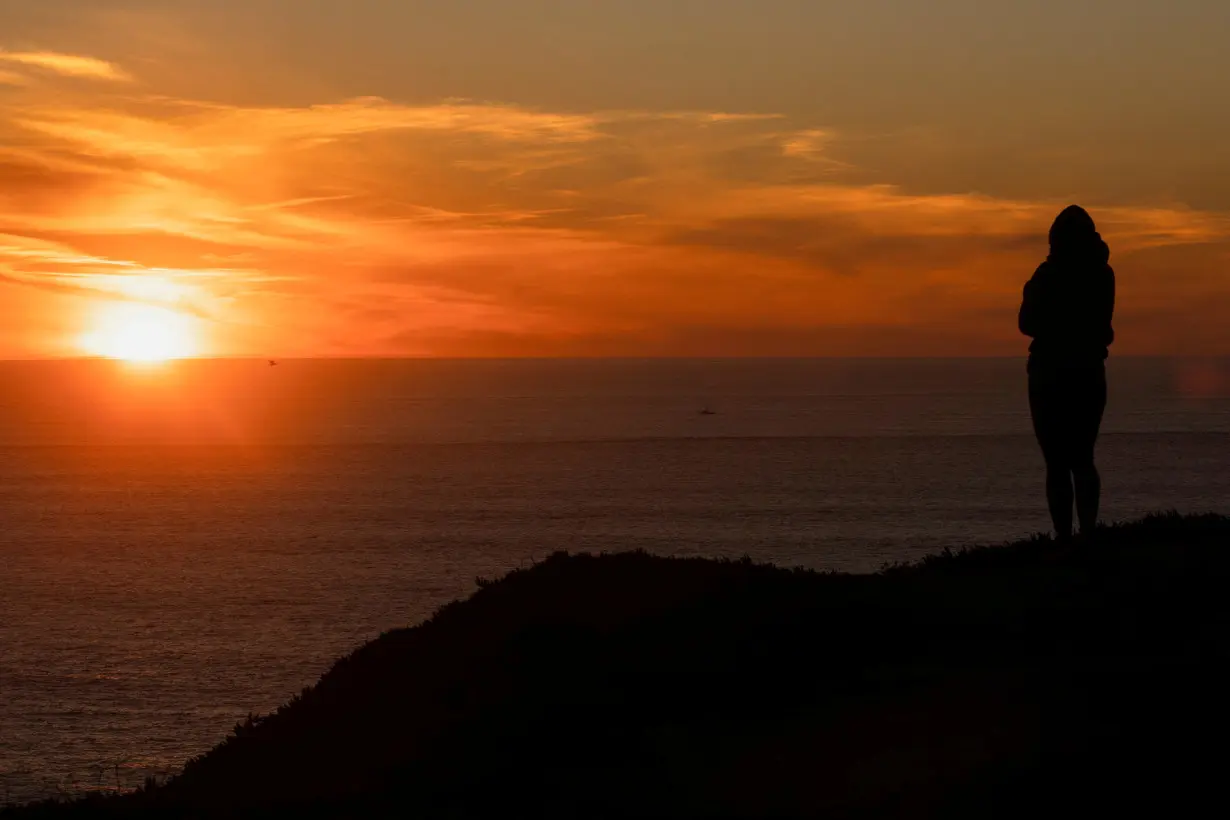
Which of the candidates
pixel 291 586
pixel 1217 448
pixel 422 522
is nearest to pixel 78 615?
pixel 291 586

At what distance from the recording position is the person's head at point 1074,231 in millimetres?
16047

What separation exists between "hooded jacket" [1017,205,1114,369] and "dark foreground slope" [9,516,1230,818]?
2520mm

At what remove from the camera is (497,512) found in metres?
101

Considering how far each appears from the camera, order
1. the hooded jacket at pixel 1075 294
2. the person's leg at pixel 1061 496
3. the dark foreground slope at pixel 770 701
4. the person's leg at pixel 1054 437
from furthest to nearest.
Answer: the person's leg at pixel 1061 496 < the person's leg at pixel 1054 437 < the hooded jacket at pixel 1075 294 < the dark foreground slope at pixel 770 701

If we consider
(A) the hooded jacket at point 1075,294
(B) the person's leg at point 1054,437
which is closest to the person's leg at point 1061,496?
(B) the person's leg at point 1054,437

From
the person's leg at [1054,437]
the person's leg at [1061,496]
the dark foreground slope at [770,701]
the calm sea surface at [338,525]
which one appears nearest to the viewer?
the dark foreground slope at [770,701]

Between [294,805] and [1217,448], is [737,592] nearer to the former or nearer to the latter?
[294,805]

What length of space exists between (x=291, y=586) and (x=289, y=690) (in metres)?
23.4

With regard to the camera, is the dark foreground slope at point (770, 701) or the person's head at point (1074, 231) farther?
the person's head at point (1074, 231)

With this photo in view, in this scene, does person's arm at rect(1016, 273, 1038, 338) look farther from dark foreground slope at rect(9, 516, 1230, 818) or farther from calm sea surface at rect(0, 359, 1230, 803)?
calm sea surface at rect(0, 359, 1230, 803)

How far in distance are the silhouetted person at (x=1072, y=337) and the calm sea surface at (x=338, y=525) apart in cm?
3150

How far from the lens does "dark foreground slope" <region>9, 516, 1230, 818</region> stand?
941 cm

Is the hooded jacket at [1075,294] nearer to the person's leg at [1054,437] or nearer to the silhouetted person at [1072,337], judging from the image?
the silhouetted person at [1072,337]

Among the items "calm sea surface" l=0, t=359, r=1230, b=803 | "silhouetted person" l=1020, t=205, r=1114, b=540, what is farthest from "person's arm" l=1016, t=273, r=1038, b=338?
"calm sea surface" l=0, t=359, r=1230, b=803
